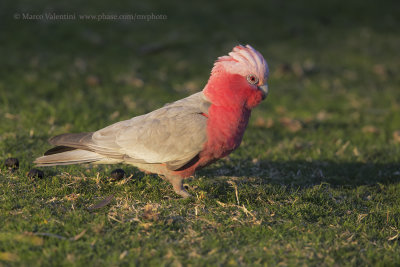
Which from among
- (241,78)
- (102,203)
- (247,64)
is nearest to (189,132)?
(241,78)

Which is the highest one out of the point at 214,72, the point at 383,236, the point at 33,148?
the point at 214,72

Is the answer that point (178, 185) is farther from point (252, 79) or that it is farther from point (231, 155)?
point (231, 155)

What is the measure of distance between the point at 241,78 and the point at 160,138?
1020 mm

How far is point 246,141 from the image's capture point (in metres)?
6.97

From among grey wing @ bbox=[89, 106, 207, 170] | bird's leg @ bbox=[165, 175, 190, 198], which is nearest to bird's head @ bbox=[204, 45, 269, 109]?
grey wing @ bbox=[89, 106, 207, 170]

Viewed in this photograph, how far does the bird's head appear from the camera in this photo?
4.57 meters

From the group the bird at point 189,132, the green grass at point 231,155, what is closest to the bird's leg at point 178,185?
the bird at point 189,132

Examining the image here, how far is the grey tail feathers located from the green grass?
0.79 feet

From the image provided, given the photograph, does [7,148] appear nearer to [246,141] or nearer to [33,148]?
[33,148]

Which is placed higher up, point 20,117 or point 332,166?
point 20,117

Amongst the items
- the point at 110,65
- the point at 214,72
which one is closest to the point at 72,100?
the point at 110,65

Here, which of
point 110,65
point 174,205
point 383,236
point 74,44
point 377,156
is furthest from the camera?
point 74,44

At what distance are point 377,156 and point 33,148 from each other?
16.2 ft

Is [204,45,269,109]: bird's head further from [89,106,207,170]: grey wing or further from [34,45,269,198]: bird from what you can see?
[89,106,207,170]: grey wing
